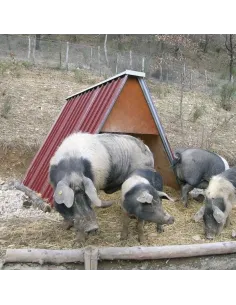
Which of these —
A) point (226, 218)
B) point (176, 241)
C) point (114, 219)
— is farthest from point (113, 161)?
point (226, 218)

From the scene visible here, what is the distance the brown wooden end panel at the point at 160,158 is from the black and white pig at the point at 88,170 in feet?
1.97

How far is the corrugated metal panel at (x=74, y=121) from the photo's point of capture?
5.09 m

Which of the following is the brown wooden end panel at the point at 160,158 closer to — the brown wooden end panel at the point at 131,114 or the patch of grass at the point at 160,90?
the brown wooden end panel at the point at 131,114

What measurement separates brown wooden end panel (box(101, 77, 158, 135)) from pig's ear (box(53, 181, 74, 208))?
143 centimetres

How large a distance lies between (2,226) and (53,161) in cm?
68

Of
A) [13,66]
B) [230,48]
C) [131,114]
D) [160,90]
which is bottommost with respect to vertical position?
[131,114]

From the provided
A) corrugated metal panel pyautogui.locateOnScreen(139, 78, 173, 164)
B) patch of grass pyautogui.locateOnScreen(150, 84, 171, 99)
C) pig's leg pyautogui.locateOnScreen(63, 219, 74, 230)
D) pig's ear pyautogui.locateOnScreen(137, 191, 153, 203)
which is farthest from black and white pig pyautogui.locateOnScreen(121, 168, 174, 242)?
patch of grass pyautogui.locateOnScreen(150, 84, 171, 99)

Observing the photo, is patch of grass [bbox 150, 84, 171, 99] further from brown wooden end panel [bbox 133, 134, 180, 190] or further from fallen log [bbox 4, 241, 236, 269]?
fallen log [bbox 4, 241, 236, 269]

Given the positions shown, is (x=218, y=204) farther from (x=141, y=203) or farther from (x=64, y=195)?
(x=64, y=195)

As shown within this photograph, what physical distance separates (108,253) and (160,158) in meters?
1.89

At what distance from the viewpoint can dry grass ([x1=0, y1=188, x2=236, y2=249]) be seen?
3928 millimetres

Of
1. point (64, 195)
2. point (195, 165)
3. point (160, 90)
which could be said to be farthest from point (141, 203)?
point (160, 90)

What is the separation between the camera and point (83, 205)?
12.3 feet

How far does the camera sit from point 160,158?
5438mm
